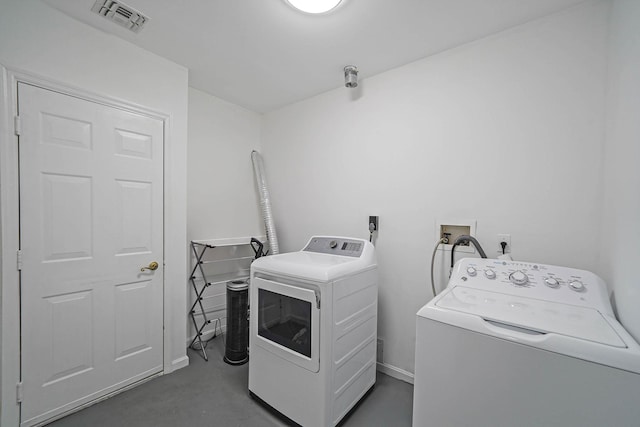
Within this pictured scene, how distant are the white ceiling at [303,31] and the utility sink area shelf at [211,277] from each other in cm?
171

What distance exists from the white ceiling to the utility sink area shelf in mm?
1715

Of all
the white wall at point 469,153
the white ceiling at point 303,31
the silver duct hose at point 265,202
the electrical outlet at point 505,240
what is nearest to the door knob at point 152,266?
the silver duct hose at point 265,202

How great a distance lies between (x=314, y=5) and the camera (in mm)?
1507

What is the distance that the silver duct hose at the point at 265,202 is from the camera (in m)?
2.90

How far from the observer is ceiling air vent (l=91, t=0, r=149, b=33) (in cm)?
158

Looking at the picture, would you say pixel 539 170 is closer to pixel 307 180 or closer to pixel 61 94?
pixel 307 180

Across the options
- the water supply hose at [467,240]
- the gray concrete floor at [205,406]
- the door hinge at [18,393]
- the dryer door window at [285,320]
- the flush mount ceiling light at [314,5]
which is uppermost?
the flush mount ceiling light at [314,5]

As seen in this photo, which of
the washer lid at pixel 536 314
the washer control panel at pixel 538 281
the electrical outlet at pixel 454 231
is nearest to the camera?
the washer lid at pixel 536 314

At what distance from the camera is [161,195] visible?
216 cm

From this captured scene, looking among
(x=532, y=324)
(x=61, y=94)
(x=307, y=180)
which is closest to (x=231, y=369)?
(x=307, y=180)

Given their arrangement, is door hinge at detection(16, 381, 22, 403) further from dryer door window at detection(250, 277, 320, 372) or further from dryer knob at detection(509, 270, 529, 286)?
dryer knob at detection(509, 270, 529, 286)

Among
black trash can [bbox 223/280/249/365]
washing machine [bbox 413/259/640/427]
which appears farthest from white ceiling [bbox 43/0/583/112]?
black trash can [bbox 223/280/249/365]

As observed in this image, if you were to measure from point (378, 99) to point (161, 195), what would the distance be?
2111mm

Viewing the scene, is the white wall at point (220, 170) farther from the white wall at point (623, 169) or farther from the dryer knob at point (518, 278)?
the white wall at point (623, 169)
